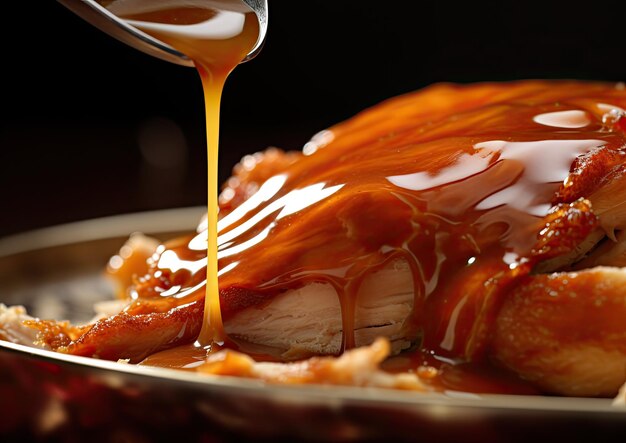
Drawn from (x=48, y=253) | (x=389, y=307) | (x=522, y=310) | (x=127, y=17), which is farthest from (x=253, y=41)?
(x=48, y=253)

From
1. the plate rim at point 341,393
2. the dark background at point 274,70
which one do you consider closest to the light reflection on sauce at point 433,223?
the plate rim at point 341,393

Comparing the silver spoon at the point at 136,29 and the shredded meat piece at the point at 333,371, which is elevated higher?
the silver spoon at the point at 136,29

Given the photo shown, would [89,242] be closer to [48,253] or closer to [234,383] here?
[48,253]

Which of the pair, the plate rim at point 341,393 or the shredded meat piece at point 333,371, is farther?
the shredded meat piece at point 333,371

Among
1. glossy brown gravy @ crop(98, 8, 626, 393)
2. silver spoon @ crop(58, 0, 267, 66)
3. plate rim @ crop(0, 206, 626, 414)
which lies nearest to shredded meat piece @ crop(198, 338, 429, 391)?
plate rim @ crop(0, 206, 626, 414)

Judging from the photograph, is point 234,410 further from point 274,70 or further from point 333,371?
point 274,70

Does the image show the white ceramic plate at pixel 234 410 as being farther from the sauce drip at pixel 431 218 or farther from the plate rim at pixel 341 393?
the sauce drip at pixel 431 218

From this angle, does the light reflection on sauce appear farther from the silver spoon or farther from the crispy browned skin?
the silver spoon
